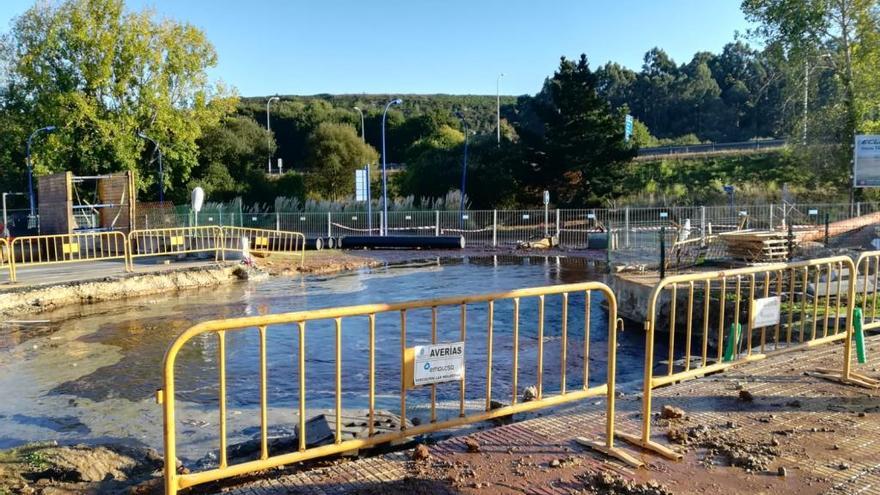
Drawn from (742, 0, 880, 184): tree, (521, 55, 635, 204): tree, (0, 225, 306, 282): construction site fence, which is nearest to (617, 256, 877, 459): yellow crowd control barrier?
(0, 225, 306, 282): construction site fence

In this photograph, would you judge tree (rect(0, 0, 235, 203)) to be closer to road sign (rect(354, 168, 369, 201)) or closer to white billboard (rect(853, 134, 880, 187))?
road sign (rect(354, 168, 369, 201))

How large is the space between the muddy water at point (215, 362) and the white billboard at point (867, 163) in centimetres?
753

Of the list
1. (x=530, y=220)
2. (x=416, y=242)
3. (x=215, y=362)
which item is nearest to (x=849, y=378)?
(x=215, y=362)

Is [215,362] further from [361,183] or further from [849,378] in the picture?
[361,183]

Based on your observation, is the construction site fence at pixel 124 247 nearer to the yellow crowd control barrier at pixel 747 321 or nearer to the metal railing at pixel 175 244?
the metal railing at pixel 175 244

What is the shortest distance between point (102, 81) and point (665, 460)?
38463mm

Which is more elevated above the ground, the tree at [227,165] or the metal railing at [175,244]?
the tree at [227,165]

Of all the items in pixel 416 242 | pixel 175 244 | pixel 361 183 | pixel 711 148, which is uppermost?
pixel 711 148

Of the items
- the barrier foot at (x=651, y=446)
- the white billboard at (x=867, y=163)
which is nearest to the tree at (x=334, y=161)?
the white billboard at (x=867, y=163)

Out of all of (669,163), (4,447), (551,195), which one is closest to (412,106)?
(669,163)

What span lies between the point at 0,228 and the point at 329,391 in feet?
105

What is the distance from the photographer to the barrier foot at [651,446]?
16.6 ft

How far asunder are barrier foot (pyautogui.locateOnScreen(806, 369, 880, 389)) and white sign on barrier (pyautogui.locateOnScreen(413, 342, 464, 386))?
4.48 metres

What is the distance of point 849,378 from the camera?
703cm
